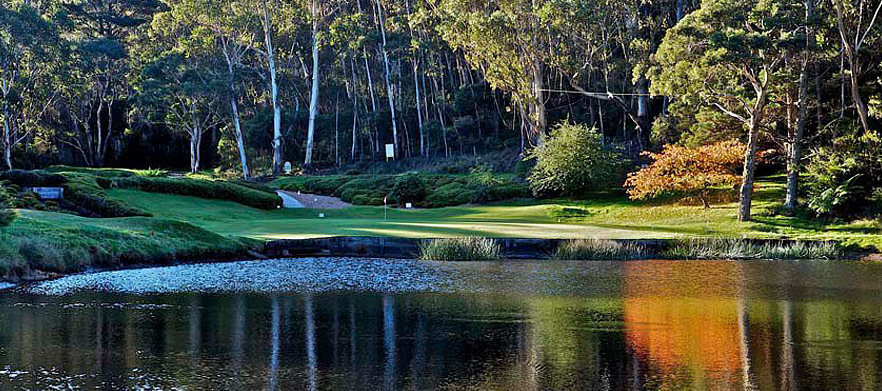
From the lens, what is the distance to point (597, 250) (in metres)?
23.1

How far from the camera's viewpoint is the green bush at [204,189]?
120 ft

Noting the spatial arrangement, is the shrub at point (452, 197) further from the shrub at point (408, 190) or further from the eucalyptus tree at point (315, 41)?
the eucalyptus tree at point (315, 41)

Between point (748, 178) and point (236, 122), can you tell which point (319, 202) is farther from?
point (748, 178)

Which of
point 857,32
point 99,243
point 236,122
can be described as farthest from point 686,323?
point 236,122

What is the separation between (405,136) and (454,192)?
924 inches

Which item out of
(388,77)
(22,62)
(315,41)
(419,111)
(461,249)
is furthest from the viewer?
(388,77)

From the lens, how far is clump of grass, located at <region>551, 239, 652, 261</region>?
905 inches

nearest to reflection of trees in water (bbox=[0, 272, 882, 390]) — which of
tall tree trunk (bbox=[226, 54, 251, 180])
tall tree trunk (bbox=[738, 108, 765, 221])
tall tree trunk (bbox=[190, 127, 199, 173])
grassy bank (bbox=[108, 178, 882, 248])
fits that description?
grassy bank (bbox=[108, 178, 882, 248])

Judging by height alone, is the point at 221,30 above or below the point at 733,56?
above

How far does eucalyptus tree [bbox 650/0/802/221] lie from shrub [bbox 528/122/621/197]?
6.73 metres

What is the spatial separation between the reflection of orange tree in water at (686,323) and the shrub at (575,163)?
17.7 meters

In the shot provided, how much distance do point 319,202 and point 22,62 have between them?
27115 millimetres

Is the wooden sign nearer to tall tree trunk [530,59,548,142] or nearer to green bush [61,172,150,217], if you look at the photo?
green bush [61,172,150,217]

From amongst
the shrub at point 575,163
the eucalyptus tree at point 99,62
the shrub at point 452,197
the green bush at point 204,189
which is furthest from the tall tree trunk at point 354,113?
the shrub at point 575,163
